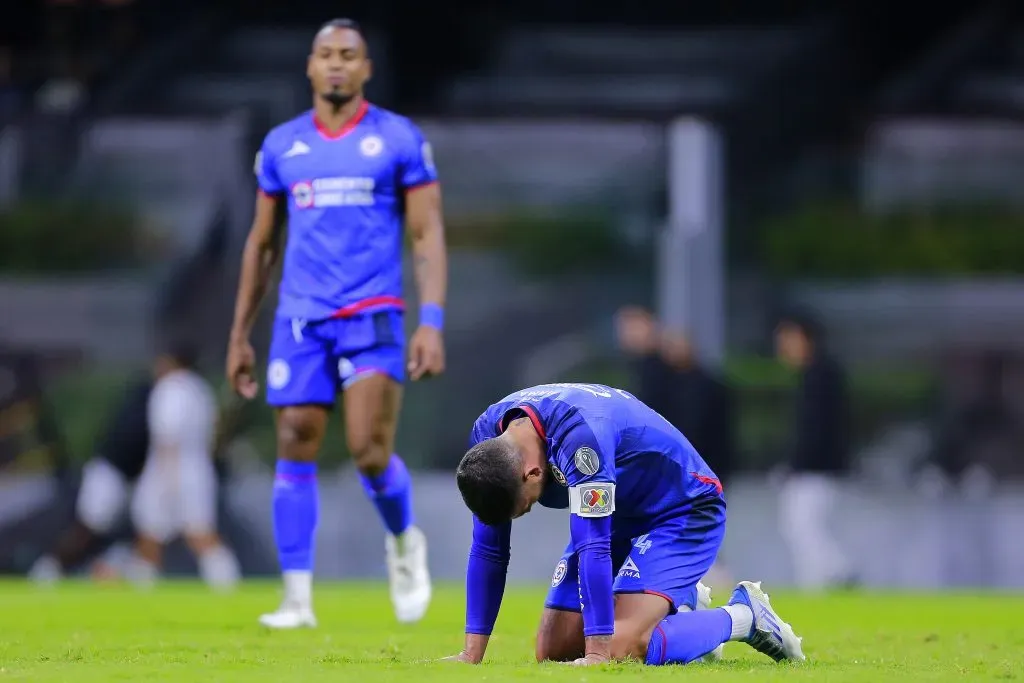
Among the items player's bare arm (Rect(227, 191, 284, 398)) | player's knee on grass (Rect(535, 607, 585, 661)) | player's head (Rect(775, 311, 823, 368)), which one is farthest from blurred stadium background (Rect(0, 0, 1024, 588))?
player's knee on grass (Rect(535, 607, 585, 661))

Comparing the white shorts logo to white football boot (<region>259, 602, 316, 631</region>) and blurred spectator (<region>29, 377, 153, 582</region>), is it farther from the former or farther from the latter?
blurred spectator (<region>29, 377, 153, 582</region>)

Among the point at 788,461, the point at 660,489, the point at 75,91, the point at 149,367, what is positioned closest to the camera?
the point at 660,489

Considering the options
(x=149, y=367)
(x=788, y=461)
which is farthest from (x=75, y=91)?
(x=788, y=461)

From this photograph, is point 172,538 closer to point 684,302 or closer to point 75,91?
point 684,302

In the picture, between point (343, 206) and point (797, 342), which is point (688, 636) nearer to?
point (343, 206)

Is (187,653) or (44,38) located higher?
(44,38)

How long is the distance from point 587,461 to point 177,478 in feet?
34.5

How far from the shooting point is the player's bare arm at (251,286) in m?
8.54

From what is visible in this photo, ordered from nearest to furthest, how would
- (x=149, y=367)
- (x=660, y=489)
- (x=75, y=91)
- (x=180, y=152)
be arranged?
(x=660, y=489) → (x=149, y=367) → (x=180, y=152) → (x=75, y=91)

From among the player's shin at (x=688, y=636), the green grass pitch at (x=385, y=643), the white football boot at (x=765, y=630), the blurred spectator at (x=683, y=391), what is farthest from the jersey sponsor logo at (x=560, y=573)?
the blurred spectator at (x=683, y=391)

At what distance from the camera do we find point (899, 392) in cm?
1689

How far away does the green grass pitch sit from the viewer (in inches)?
219

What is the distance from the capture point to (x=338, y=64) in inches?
332

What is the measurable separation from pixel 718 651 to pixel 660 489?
686 millimetres
